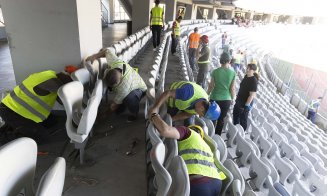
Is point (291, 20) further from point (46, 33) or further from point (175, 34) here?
point (46, 33)

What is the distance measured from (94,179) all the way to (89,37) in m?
2.53

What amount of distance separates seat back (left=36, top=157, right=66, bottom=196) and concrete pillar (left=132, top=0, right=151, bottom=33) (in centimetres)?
1051

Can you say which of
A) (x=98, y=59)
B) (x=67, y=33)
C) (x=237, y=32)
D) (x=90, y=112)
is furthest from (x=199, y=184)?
(x=237, y=32)

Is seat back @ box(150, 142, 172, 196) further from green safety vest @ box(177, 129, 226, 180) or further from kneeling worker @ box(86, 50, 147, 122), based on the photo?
kneeling worker @ box(86, 50, 147, 122)

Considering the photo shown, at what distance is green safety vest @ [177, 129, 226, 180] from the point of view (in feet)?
7.18

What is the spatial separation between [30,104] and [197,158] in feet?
6.56

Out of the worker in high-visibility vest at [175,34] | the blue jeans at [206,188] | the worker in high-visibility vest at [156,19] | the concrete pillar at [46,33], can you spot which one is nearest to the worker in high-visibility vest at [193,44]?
the worker in high-visibility vest at [175,34]

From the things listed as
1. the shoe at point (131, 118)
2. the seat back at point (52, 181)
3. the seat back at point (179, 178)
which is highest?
the seat back at point (52, 181)

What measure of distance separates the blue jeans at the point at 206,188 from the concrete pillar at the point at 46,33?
8.77 ft

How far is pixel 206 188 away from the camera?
2.14m

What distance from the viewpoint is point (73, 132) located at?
2471mm

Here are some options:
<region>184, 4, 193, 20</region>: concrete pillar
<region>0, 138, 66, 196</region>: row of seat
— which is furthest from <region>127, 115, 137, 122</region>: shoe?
<region>184, 4, 193, 20</region>: concrete pillar

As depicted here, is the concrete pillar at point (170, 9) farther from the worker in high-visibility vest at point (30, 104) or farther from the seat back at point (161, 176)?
Answer: the seat back at point (161, 176)

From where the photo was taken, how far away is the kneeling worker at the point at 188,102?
2877 millimetres
